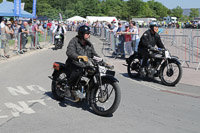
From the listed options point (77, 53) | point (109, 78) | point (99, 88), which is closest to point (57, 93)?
point (77, 53)

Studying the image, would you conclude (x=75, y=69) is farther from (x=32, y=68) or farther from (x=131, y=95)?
(x=32, y=68)

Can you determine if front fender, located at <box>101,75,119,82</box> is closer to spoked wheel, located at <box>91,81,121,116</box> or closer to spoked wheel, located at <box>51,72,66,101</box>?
spoked wheel, located at <box>91,81,121,116</box>

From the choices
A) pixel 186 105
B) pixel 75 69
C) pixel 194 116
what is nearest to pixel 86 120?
pixel 75 69

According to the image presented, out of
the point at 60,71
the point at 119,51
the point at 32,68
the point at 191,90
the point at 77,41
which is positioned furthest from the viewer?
the point at 119,51

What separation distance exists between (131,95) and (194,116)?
2.06 metres

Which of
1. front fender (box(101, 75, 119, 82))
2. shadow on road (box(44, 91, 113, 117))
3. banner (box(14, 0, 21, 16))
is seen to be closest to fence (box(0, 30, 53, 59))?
banner (box(14, 0, 21, 16))

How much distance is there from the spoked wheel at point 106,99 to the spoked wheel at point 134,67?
418 cm

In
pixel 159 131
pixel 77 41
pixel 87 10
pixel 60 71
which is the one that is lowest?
pixel 159 131

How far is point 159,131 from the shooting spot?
5020 mm

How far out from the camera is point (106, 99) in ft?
18.8

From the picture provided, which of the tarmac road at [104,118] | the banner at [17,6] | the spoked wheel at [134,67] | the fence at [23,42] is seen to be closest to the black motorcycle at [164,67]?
the spoked wheel at [134,67]

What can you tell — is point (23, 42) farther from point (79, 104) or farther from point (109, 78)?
point (109, 78)

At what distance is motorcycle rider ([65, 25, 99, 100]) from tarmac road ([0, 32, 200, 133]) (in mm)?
677

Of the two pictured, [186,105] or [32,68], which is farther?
[32,68]
